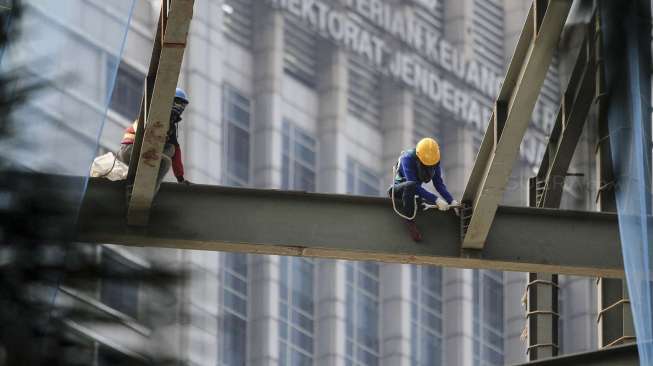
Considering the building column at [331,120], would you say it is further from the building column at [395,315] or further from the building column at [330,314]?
the building column at [395,315]

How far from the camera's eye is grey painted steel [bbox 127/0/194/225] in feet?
35.8

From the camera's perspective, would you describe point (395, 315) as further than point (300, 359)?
Yes

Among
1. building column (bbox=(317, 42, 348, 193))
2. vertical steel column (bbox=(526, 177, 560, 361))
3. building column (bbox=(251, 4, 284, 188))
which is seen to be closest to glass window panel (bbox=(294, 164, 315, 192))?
building column (bbox=(317, 42, 348, 193))

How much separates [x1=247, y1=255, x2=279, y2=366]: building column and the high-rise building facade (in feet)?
0.21

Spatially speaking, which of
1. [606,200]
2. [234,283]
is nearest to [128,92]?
[234,283]

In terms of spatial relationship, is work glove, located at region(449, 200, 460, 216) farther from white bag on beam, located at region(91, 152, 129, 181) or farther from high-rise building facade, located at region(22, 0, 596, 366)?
high-rise building facade, located at region(22, 0, 596, 366)

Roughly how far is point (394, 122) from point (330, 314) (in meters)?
10.2

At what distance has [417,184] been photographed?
13844 millimetres

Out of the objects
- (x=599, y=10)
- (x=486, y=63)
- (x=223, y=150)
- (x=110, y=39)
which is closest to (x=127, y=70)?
(x=223, y=150)

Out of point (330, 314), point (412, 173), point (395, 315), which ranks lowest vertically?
→ point (412, 173)

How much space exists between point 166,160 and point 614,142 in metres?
4.23

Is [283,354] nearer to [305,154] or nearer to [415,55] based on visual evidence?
[305,154]

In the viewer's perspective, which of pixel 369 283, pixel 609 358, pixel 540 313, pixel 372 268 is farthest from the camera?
pixel 372 268

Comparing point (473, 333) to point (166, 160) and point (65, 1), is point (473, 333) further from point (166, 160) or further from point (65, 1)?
point (65, 1)
